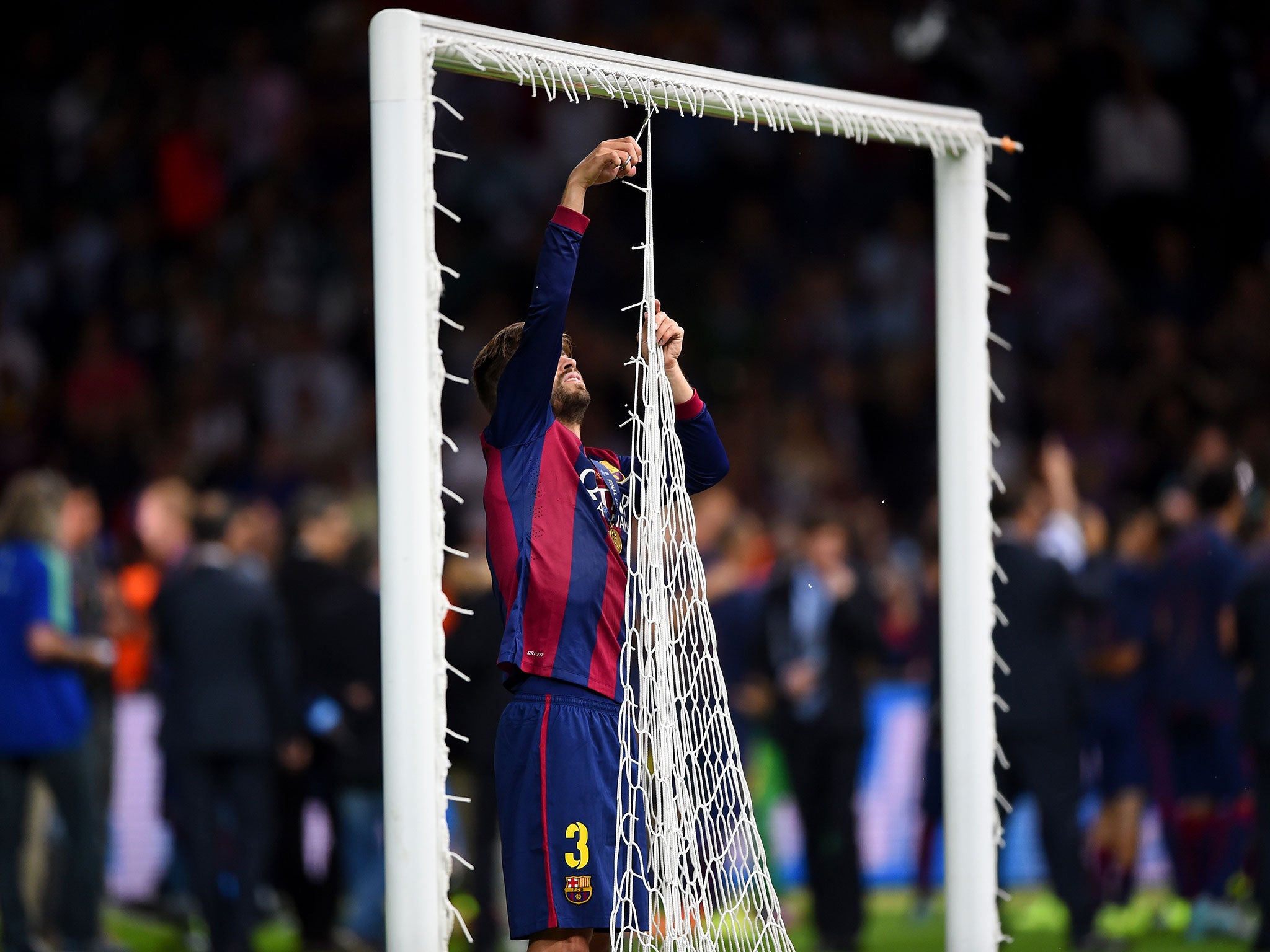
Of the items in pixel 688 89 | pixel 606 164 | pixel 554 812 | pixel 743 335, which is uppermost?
pixel 743 335

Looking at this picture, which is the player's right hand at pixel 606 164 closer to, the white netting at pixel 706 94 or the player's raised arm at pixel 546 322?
the player's raised arm at pixel 546 322

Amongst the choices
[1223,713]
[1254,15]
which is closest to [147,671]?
[1223,713]

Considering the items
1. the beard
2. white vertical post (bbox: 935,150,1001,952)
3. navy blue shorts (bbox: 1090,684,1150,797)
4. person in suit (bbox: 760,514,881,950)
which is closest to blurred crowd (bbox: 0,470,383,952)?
person in suit (bbox: 760,514,881,950)

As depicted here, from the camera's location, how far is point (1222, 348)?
11.4 meters

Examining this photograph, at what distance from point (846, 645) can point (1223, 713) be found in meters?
1.95

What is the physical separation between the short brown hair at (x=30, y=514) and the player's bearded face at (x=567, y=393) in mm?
4433

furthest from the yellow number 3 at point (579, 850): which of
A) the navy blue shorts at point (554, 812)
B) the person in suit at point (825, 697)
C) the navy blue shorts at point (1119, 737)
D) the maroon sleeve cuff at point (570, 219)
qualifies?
the navy blue shorts at point (1119, 737)

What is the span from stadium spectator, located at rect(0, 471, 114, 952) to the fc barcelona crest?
453cm

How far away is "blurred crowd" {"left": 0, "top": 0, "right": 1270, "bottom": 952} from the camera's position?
852 centimetres

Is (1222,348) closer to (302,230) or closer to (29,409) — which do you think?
(302,230)

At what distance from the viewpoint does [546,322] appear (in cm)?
376

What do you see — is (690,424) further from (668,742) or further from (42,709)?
(42,709)

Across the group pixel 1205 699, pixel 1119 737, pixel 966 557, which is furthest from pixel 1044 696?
pixel 966 557

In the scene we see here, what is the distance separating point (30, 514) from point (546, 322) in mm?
4823
